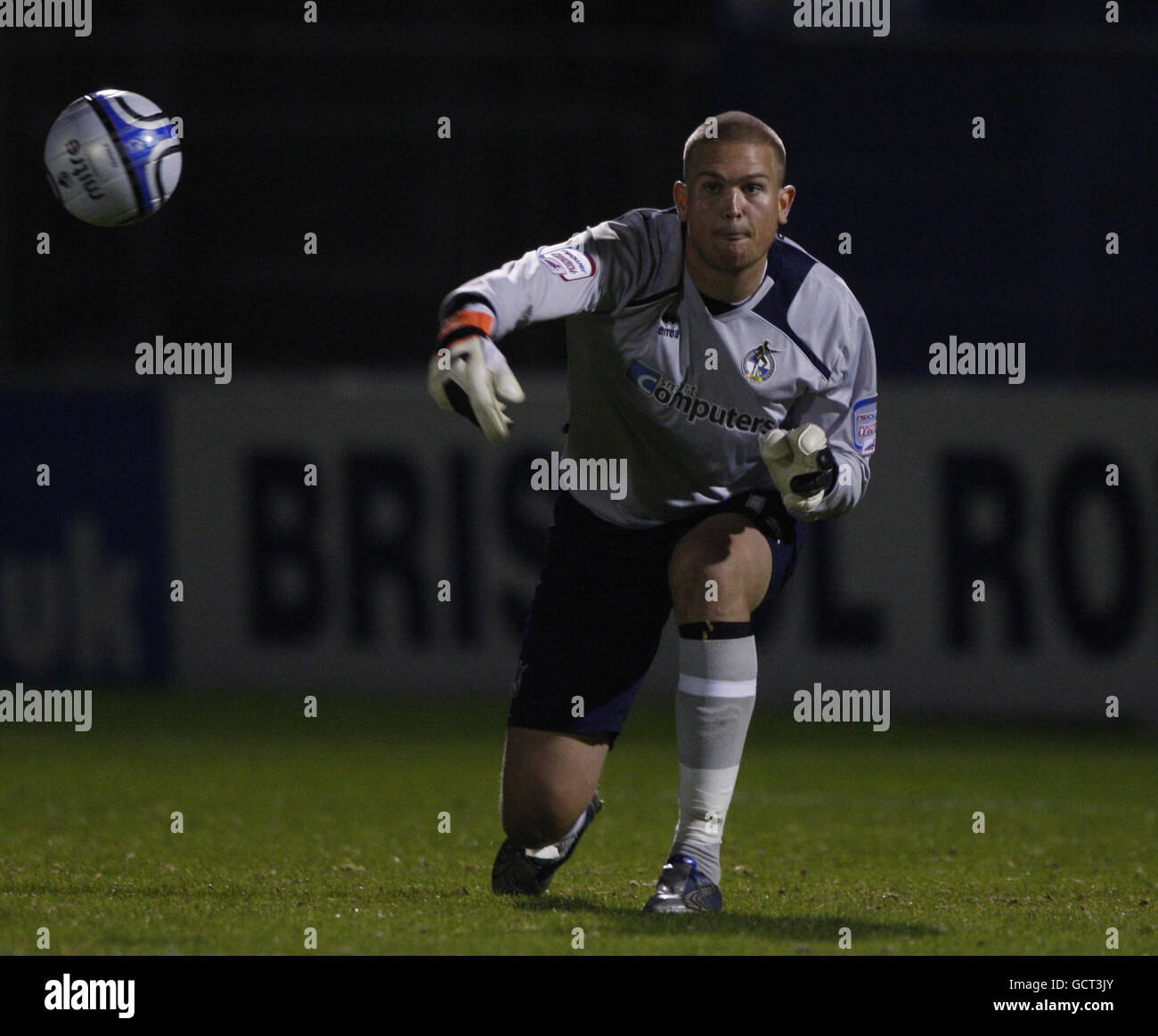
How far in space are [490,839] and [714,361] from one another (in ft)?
8.64

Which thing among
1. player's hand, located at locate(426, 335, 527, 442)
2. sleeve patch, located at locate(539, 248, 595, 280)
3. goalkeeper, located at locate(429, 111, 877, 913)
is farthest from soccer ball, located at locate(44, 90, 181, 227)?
player's hand, located at locate(426, 335, 527, 442)

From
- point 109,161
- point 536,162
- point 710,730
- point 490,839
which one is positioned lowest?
point 490,839

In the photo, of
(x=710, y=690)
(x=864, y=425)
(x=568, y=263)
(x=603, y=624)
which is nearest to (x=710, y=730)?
(x=710, y=690)

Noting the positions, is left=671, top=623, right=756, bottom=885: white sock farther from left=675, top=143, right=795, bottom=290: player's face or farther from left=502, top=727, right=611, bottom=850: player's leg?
left=675, top=143, right=795, bottom=290: player's face

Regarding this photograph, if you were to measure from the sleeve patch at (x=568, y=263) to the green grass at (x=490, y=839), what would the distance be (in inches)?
70.4

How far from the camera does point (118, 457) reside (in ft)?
43.7

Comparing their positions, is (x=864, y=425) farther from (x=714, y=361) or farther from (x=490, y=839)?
(x=490, y=839)

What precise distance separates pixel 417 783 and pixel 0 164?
8550mm

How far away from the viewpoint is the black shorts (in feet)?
20.5

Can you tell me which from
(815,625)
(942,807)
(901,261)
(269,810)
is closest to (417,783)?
(269,810)

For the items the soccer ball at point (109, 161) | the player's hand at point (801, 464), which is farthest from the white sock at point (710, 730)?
the soccer ball at point (109, 161)

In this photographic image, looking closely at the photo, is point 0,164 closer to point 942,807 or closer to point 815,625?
point 815,625

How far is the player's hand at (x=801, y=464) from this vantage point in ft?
18.6

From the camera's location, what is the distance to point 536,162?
1616 centimetres
